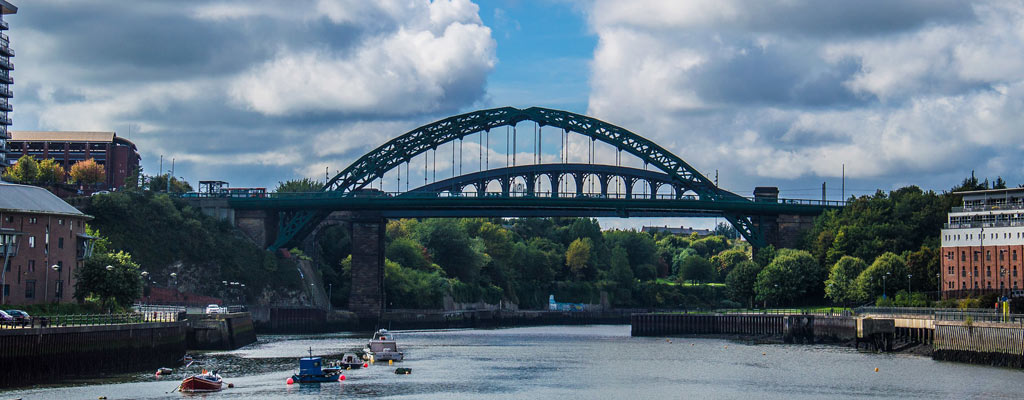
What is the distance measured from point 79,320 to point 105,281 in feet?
45.7

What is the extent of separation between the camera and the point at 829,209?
140 m

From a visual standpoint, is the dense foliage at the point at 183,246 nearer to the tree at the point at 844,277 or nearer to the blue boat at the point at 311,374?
the blue boat at the point at 311,374

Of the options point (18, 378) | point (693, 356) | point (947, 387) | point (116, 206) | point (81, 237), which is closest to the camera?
point (18, 378)

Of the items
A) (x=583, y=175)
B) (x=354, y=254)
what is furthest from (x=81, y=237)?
(x=583, y=175)

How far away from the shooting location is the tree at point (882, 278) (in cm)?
11069

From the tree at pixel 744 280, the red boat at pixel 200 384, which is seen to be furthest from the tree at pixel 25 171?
the red boat at pixel 200 384

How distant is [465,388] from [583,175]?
284ft

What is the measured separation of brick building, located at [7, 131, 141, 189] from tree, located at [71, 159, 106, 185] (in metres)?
12.9

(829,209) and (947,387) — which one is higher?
(829,209)

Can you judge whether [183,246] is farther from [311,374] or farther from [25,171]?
[311,374]

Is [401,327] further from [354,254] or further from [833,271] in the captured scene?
[833,271]

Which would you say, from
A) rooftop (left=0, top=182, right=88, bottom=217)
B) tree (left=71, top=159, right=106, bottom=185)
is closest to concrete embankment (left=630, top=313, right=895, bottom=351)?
rooftop (left=0, top=182, right=88, bottom=217)

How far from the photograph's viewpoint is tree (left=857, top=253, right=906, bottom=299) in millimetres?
110688

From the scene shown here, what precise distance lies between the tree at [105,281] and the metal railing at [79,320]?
220 cm
